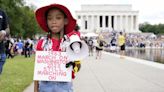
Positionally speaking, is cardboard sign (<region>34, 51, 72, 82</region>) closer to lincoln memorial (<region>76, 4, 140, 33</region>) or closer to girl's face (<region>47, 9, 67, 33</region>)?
girl's face (<region>47, 9, 67, 33</region>)

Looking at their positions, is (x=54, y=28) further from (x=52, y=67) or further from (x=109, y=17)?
(x=109, y=17)

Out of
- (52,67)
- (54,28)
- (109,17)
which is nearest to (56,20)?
(54,28)

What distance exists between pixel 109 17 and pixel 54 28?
152m

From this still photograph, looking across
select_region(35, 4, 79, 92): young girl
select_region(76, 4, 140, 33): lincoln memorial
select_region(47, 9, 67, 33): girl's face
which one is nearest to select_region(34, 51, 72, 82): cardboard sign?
select_region(35, 4, 79, 92): young girl

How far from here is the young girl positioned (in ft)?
17.7

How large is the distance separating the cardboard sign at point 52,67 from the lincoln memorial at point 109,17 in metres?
149

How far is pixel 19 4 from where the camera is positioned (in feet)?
165

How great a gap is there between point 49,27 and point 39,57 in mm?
373

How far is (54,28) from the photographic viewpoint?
541 centimetres

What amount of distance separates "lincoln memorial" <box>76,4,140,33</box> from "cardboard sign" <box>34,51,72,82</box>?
149 metres

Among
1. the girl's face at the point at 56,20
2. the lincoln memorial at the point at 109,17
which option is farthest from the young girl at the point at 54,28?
the lincoln memorial at the point at 109,17

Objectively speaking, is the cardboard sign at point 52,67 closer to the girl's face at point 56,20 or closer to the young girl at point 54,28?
the young girl at point 54,28

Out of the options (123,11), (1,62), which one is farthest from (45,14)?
(123,11)

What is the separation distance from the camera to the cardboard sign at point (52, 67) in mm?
5453
